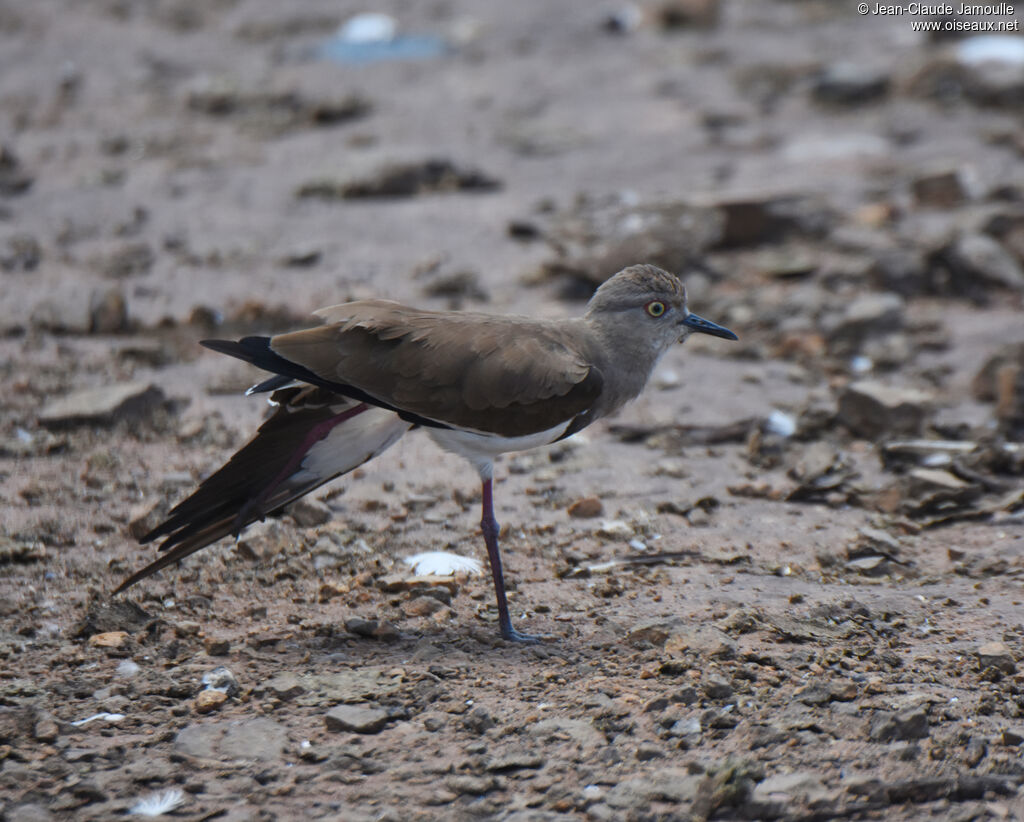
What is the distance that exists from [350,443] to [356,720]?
1.34m

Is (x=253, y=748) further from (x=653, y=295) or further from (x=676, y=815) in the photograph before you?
(x=653, y=295)

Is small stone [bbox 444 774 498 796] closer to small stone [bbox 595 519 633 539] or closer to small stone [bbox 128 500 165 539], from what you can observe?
small stone [bbox 595 519 633 539]

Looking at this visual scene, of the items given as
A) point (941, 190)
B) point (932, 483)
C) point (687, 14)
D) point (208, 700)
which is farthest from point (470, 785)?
point (687, 14)

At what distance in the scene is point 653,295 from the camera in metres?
5.18

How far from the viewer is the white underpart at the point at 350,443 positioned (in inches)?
194

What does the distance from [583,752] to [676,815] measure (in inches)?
15.9

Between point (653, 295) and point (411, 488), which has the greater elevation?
point (653, 295)

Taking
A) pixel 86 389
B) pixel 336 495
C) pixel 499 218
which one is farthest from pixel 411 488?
pixel 499 218

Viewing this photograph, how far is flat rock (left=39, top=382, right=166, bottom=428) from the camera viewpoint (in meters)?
6.26

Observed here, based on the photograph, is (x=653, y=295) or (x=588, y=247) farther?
(x=588, y=247)

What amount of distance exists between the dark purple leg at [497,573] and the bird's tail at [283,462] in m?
0.45

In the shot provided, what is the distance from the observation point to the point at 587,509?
18.5 feet

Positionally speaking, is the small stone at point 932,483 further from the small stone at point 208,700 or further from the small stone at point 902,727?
the small stone at point 208,700

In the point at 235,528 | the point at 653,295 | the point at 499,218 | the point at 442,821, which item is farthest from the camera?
the point at 499,218
